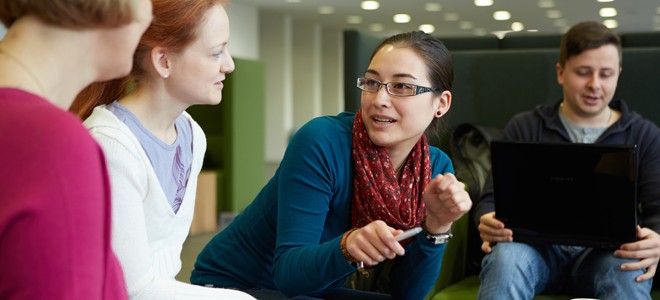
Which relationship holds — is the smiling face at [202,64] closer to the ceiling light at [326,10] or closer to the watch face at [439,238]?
the watch face at [439,238]

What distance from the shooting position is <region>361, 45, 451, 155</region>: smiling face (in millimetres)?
1872

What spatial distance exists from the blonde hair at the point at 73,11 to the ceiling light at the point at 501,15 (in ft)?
48.3

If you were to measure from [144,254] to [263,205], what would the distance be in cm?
53

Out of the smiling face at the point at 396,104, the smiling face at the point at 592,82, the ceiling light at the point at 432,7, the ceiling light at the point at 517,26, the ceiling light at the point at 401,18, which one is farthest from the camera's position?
the ceiling light at the point at 517,26

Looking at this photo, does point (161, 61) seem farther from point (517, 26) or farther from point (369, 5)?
point (517, 26)

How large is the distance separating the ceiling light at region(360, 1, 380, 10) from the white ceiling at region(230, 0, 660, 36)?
95 millimetres

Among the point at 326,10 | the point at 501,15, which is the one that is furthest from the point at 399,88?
the point at 501,15

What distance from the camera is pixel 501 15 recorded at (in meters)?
15.6

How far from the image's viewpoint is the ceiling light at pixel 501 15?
1520 cm

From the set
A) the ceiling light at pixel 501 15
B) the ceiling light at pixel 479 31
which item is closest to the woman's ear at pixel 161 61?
the ceiling light at pixel 501 15

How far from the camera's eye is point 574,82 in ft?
9.22

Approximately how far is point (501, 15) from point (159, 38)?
14.7 m

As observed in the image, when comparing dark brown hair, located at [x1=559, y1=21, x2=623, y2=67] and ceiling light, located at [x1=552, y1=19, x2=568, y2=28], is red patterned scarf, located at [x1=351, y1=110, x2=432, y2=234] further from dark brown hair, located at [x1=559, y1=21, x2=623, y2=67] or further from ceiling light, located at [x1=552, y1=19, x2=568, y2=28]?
ceiling light, located at [x1=552, y1=19, x2=568, y2=28]

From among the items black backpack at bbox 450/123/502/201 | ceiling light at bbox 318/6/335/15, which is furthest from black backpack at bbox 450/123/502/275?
ceiling light at bbox 318/6/335/15
